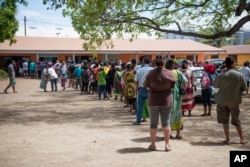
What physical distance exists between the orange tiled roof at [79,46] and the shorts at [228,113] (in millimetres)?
26540

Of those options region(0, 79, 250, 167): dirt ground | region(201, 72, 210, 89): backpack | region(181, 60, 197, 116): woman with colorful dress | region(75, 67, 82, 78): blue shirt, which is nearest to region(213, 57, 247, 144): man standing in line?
region(0, 79, 250, 167): dirt ground

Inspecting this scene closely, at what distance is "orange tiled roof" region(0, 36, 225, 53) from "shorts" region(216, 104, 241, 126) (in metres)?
26.5

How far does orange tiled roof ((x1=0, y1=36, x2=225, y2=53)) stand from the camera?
35.6 m

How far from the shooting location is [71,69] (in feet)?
74.5

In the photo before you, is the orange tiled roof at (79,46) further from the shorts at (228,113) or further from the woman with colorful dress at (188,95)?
the shorts at (228,113)

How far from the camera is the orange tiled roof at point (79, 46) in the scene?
3562 centimetres

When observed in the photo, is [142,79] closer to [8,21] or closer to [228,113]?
[228,113]

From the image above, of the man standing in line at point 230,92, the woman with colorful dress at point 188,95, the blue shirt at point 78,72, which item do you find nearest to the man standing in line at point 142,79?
the woman with colorful dress at point 188,95

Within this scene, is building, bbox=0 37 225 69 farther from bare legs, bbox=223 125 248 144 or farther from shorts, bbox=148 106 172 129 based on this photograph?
shorts, bbox=148 106 172 129

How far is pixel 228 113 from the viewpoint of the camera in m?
7.52

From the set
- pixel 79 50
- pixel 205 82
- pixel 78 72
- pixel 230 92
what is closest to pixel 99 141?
pixel 230 92

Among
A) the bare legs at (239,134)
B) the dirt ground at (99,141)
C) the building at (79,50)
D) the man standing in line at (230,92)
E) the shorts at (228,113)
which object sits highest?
the building at (79,50)

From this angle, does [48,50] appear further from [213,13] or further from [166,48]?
[213,13]

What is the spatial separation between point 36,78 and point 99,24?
20.2 m
